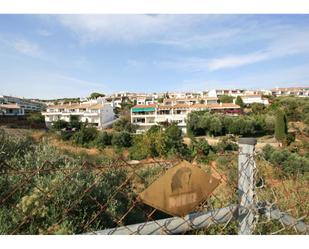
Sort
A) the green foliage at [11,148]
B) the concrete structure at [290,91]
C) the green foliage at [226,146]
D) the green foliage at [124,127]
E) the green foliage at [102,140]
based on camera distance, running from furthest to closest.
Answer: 1. the concrete structure at [290,91]
2. the green foliage at [124,127]
3. the green foliage at [102,140]
4. the green foliage at [226,146]
5. the green foliage at [11,148]

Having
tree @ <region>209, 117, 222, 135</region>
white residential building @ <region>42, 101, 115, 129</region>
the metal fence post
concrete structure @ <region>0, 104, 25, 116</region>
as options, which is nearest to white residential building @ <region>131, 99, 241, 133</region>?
white residential building @ <region>42, 101, 115, 129</region>

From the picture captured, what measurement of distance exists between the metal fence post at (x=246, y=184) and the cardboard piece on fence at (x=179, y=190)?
198 mm

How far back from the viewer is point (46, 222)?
1776 millimetres

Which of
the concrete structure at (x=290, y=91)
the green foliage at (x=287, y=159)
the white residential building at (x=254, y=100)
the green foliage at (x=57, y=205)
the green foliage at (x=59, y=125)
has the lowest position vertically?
the green foliage at (x=287, y=159)

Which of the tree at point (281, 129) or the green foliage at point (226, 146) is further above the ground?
the tree at point (281, 129)

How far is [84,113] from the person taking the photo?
40.1m

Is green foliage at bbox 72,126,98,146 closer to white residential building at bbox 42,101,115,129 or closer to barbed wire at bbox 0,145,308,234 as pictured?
white residential building at bbox 42,101,115,129

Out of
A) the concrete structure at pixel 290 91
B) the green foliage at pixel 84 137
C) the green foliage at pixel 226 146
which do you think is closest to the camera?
the green foliage at pixel 226 146

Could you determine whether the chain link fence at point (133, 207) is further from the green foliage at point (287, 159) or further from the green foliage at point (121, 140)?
the green foliage at point (121, 140)

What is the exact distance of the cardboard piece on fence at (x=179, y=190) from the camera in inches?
40.6

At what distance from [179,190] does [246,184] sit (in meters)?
0.39

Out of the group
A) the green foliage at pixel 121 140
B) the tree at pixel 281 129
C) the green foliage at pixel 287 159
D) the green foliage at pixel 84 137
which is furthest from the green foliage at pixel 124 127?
the green foliage at pixel 287 159

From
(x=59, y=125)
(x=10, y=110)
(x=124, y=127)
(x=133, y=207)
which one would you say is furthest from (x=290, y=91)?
(x=133, y=207)
